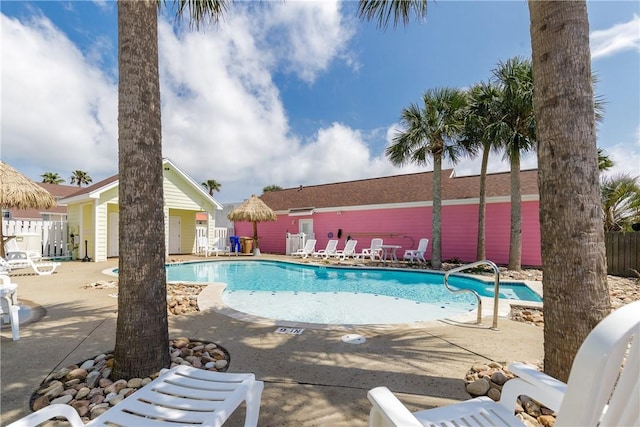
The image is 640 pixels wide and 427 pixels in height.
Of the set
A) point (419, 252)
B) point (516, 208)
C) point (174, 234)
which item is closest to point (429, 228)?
point (419, 252)

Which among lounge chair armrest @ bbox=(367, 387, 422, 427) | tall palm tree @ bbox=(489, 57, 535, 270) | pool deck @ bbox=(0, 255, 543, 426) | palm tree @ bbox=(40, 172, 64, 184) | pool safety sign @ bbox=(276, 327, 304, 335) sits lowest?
pool safety sign @ bbox=(276, 327, 304, 335)

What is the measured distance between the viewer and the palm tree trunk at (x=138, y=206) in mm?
2812

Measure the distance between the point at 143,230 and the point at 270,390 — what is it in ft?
6.24

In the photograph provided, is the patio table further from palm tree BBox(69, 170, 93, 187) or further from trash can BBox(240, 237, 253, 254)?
palm tree BBox(69, 170, 93, 187)

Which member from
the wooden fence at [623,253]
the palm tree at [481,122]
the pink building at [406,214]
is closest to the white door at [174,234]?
the pink building at [406,214]

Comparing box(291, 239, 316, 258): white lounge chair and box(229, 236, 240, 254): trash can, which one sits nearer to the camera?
box(291, 239, 316, 258): white lounge chair

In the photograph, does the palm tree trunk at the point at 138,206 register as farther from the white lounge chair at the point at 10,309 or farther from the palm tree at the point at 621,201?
the palm tree at the point at 621,201

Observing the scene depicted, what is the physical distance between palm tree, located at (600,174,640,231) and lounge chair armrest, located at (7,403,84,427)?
54.8 ft

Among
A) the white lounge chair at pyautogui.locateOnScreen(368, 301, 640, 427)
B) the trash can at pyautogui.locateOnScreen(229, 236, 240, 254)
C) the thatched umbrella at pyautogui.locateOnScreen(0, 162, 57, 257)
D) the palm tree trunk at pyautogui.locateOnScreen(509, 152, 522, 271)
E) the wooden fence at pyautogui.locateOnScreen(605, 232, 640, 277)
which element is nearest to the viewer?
the white lounge chair at pyautogui.locateOnScreen(368, 301, 640, 427)

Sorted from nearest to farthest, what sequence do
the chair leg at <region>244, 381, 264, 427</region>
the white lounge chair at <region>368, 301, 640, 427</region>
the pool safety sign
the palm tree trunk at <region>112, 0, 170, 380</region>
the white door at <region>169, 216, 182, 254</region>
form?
the white lounge chair at <region>368, 301, 640, 427</region> → the chair leg at <region>244, 381, 264, 427</region> → the palm tree trunk at <region>112, 0, 170, 380</region> → the pool safety sign → the white door at <region>169, 216, 182, 254</region>

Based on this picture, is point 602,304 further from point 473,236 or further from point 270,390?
point 473,236

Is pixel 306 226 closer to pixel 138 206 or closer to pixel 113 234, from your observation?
pixel 113 234

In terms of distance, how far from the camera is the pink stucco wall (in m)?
13.2

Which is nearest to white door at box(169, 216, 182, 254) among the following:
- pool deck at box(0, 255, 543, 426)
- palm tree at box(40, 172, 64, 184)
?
pool deck at box(0, 255, 543, 426)
